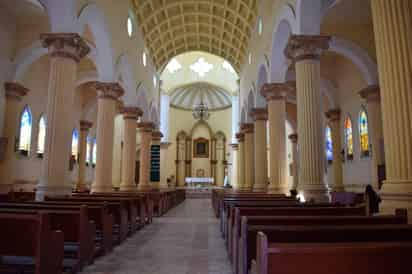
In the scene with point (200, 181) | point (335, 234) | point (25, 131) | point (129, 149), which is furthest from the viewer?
point (200, 181)

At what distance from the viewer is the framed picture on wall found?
36.9 metres

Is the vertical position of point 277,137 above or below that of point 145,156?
above

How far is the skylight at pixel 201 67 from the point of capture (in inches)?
1315

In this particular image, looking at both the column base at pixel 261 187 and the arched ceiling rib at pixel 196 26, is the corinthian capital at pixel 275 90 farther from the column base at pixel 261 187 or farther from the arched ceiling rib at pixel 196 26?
the arched ceiling rib at pixel 196 26

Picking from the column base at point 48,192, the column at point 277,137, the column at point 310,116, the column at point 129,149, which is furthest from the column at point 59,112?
the column at point 129,149

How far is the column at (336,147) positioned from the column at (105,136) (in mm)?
11632

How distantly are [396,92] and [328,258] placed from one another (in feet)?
11.0

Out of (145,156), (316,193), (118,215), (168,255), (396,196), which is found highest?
(145,156)

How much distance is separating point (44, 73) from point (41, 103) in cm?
161

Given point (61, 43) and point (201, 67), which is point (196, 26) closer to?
point (201, 67)

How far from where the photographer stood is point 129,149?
16844 millimetres

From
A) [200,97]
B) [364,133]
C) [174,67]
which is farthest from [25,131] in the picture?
[200,97]

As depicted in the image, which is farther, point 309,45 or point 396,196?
point 309,45

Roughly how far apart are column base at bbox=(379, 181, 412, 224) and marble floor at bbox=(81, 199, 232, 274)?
2.36 m
